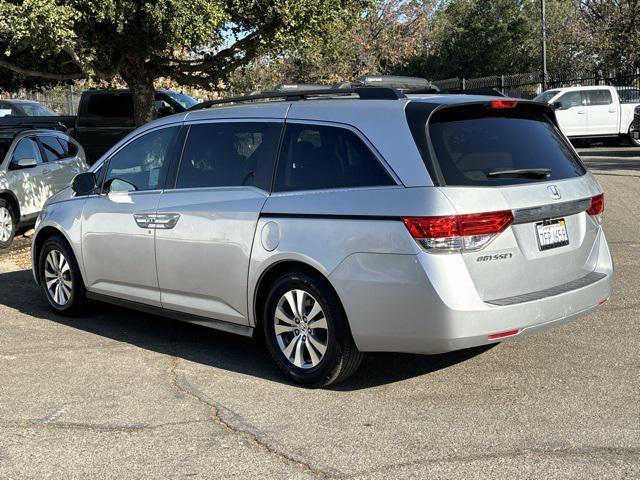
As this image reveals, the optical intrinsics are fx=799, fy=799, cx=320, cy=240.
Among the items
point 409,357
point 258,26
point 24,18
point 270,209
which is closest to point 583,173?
point 409,357

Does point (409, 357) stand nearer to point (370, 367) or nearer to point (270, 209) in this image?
point (370, 367)

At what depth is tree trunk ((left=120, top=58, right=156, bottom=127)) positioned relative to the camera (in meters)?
14.2

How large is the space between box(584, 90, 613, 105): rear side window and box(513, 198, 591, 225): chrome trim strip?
66.8 ft

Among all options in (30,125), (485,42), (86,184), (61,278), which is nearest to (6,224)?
(30,125)

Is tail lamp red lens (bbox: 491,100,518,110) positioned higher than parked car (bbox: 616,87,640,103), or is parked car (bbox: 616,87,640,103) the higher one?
tail lamp red lens (bbox: 491,100,518,110)

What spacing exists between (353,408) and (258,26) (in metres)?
10.1

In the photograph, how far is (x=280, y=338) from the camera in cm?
524

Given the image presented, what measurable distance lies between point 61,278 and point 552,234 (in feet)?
14.3

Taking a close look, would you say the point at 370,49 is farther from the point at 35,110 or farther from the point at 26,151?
the point at 26,151

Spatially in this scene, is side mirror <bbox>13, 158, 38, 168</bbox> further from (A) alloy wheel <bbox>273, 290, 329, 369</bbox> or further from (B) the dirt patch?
(A) alloy wheel <bbox>273, 290, 329, 369</bbox>

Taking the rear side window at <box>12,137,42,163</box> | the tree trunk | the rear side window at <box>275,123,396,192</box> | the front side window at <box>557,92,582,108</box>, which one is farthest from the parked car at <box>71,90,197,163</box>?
the rear side window at <box>275,123,396,192</box>

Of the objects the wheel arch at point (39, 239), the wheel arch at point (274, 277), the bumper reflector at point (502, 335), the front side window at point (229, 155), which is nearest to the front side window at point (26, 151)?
the wheel arch at point (39, 239)

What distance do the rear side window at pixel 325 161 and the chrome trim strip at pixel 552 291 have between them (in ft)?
3.09

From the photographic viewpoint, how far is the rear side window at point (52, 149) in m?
12.5
